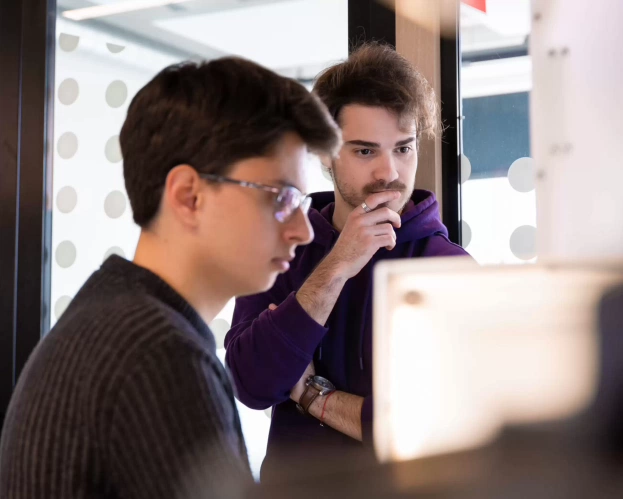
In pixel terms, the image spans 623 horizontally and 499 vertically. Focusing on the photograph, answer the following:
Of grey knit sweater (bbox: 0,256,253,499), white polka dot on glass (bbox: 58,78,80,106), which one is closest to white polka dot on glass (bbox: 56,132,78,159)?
white polka dot on glass (bbox: 58,78,80,106)

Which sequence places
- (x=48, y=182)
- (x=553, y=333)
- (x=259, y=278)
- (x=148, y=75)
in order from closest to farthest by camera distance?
1. (x=553, y=333)
2. (x=259, y=278)
3. (x=148, y=75)
4. (x=48, y=182)

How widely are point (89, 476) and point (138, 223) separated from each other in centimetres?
33

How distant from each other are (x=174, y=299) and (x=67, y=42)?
89.3 inches

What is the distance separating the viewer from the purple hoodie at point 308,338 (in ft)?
4.45

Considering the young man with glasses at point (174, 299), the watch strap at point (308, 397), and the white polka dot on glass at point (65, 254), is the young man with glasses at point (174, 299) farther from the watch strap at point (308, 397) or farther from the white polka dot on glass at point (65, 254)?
the white polka dot on glass at point (65, 254)

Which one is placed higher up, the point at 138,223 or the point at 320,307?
the point at 138,223

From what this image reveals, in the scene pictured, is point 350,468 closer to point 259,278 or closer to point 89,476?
point 89,476

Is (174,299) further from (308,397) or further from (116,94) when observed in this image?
(116,94)

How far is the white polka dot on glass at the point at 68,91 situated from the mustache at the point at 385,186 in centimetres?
167

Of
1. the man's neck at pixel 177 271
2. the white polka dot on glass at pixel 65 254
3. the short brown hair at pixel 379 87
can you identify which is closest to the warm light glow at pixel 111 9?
the white polka dot on glass at pixel 65 254

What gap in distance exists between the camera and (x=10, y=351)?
111 inches

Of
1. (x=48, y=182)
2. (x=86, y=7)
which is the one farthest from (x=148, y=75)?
(x=48, y=182)

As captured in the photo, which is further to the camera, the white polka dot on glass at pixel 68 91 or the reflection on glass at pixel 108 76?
the white polka dot on glass at pixel 68 91

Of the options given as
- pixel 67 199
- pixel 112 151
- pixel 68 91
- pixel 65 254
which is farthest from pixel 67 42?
pixel 65 254
